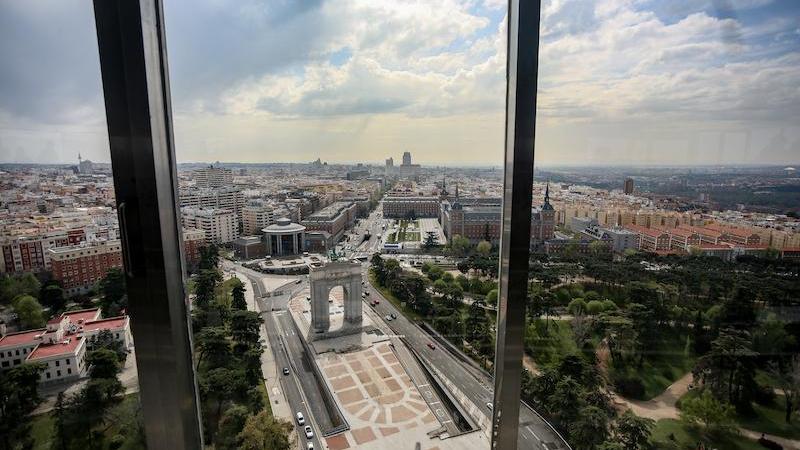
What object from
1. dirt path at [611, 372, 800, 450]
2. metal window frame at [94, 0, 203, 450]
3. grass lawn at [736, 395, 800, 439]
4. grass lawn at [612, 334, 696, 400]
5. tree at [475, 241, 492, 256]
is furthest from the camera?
grass lawn at [612, 334, 696, 400]

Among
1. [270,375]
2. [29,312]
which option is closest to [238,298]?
[270,375]

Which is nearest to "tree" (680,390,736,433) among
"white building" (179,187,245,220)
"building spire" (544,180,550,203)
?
"building spire" (544,180,550,203)

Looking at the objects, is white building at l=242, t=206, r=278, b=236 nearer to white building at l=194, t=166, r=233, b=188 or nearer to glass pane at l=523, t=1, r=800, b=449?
white building at l=194, t=166, r=233, b=188

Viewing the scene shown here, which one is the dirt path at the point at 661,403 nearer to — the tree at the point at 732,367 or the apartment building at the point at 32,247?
the tree at the point at 732,367

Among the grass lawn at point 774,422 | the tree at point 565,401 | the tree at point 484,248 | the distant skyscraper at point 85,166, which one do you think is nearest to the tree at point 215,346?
the distant skyscraper at point 85,166

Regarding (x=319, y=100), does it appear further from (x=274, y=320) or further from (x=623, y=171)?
(x=623, y=171)

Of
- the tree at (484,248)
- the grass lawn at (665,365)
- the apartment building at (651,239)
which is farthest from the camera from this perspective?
the grass lawn at (665,365)
